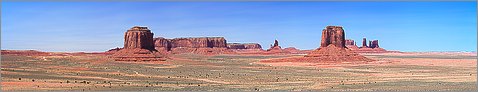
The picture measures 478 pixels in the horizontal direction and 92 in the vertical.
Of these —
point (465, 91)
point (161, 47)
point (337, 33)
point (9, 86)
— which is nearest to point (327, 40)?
point (337, 33)

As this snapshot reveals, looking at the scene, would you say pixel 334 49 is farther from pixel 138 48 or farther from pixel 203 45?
pixel 203 45

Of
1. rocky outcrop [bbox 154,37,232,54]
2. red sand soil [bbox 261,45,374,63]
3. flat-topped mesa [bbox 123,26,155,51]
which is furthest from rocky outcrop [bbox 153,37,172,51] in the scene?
red sand soil [bbox 261,45,374,63]

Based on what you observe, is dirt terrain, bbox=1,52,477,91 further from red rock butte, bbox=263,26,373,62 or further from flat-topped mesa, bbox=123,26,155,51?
flat-topped mesa, bbox=123,26,155,51

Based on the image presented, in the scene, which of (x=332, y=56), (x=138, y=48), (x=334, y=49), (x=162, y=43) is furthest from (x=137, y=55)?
(x=162, y=43)

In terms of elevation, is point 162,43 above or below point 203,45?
above

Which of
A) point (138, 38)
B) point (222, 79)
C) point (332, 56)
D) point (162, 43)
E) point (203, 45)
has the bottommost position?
point (222, 79)

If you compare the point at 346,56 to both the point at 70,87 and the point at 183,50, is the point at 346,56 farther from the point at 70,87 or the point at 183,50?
the point at 183,50
